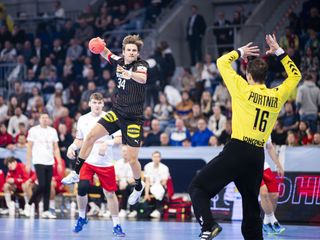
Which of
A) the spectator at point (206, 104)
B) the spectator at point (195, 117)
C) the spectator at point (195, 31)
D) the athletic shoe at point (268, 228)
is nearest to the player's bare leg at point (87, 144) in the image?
the athletic shoe at point (268, 228)

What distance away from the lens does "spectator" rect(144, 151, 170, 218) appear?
21469mm

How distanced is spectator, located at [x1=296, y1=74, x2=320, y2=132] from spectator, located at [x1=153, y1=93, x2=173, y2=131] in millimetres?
4350

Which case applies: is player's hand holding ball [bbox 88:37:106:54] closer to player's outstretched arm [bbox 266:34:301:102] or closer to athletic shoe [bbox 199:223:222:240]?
player's outstretched arm [bbox 266:34:301:102]

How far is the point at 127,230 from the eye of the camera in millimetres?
16609

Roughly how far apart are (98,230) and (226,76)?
261 inches

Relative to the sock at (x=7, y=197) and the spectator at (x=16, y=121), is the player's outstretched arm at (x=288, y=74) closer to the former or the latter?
the sock at (x=7, y=197)

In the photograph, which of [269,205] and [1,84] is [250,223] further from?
[1,84]

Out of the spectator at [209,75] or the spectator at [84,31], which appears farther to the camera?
the spectator at [84,31]

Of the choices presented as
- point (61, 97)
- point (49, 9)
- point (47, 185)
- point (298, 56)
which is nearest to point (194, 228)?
point (47, 185)

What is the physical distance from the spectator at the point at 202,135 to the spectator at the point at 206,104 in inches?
68.9

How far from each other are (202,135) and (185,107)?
243 cm

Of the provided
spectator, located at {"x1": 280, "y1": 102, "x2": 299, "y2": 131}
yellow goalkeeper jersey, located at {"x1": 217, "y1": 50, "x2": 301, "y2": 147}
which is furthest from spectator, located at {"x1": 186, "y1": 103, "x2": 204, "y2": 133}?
yellow goalkeeper jersey, located at {"x1": 217, "y1": 50, "x2": 301, "y2": 147}

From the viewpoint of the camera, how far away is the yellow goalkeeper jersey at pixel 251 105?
10.8 meters

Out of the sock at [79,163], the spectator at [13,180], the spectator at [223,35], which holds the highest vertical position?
the spectator at [223,35]
